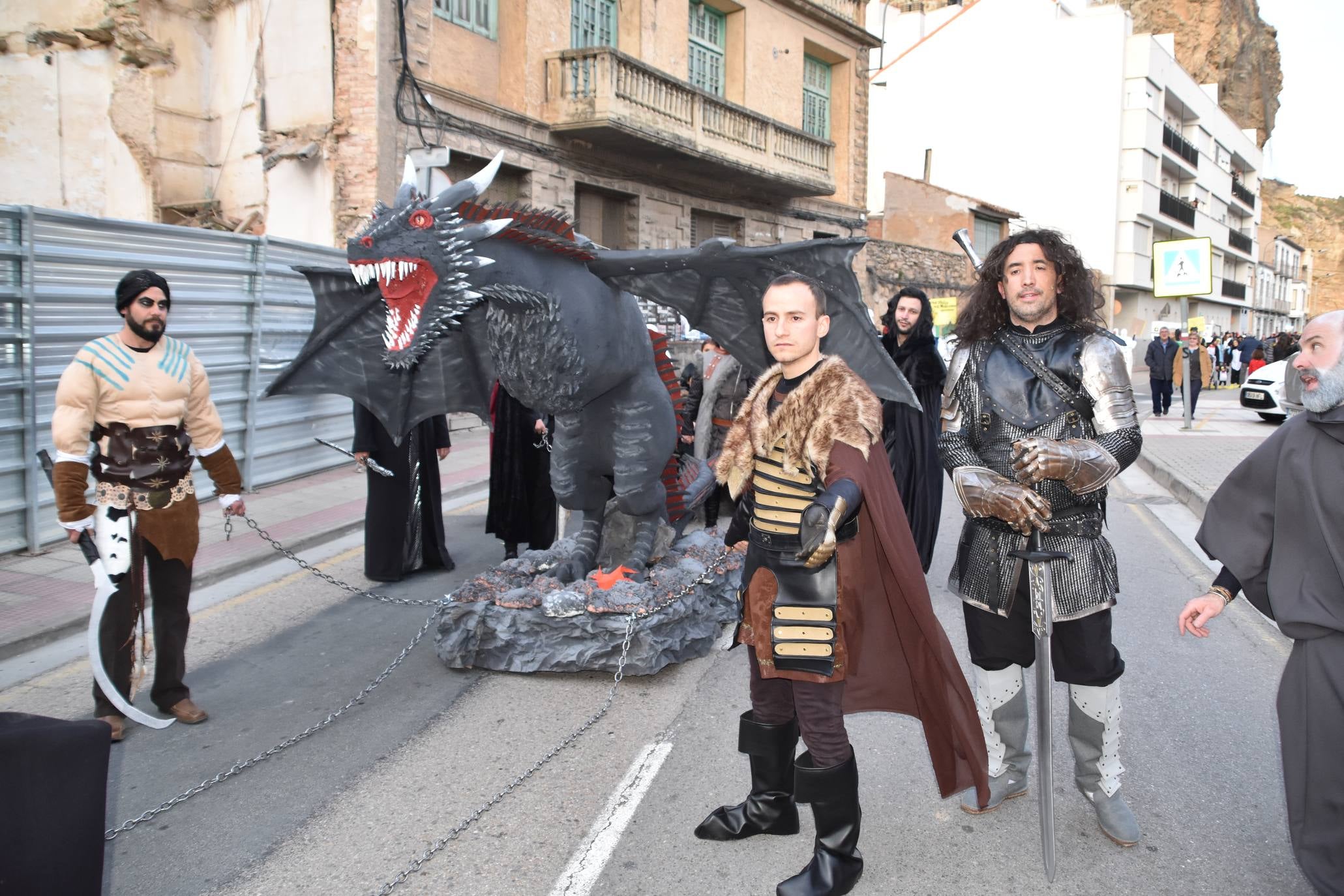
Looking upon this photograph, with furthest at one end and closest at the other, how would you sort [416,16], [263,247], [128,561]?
[416,16] → [263,247] → [128,561]

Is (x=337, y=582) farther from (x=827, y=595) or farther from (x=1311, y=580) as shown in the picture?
(x=1311, y=580)

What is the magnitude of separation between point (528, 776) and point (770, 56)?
18.6m

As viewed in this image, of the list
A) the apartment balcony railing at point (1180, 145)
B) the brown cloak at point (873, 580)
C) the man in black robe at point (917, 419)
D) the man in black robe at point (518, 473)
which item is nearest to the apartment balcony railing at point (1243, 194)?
the apartment balcony railing at point (1180, 145)

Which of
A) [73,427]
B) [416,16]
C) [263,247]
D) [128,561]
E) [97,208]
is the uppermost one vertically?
[416,16]

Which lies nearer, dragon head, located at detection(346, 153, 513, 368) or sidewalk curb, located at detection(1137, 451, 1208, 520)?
dragon head, located at detection(346, 153, 513, 368)

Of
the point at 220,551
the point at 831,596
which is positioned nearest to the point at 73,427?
the point at 831,596

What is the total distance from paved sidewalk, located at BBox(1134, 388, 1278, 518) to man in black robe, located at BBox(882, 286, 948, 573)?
2.25 m

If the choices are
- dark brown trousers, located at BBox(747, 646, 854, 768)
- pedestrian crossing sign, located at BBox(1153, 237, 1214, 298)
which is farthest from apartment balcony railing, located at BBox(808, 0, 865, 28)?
dark brown trousers, located at BBox(747, 646, 854, 768)

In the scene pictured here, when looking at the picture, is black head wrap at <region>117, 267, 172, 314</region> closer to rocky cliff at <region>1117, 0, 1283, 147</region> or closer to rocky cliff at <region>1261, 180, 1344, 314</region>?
rocky cliff at <region>1117, 0, 1283, 147</region>

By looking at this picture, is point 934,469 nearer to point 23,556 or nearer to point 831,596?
point 831,596

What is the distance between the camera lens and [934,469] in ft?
19.5

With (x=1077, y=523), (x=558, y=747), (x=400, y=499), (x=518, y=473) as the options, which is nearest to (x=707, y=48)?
(x=518, y=473)

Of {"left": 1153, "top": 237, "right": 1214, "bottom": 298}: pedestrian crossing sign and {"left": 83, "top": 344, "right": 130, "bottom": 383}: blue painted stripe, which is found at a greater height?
{"left": 1153, "top": 237, "right": 1214, "bottom": 298}: pedestrian crossing sign

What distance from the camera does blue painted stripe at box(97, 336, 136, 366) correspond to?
12.3ft
